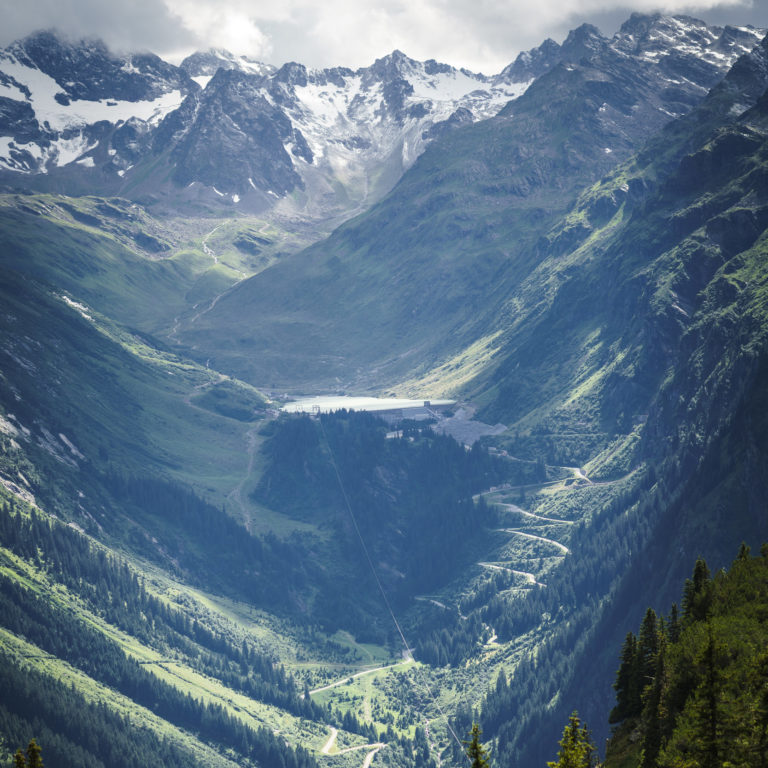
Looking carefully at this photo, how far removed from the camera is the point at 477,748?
2781 inches

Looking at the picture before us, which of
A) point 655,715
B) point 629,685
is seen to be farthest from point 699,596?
point 655,715

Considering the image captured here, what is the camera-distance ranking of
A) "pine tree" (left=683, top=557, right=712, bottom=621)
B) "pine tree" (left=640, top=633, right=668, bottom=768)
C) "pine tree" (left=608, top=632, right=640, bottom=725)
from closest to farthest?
"pine tree" (left=640, top=633, right=668, bottom=768)
"pine tree" (left=608, top=632, right=640, bottom=725)
"pine tree" (left=683, top=557, right=712, bottom=621)

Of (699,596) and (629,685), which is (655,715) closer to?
(629,685)

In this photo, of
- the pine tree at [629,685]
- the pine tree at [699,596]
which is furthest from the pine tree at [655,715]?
the pine tree at [699,596]

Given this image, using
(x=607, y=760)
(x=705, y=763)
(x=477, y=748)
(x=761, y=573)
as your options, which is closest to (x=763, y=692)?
(x=705, y=763)

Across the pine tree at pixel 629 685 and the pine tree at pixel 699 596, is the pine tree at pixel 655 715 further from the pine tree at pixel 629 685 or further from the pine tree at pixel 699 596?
the pine tree at pixel 699 596

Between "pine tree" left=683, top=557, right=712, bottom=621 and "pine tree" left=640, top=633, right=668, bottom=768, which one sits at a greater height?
"pine tree" left=683, top=557, right=712, bottom=621

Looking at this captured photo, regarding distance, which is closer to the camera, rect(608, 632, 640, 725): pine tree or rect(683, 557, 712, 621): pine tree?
rect(608, 632, 640, 725): pine tree

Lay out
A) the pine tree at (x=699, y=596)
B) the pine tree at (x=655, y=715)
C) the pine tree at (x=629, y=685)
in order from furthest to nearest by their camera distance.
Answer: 1. the pine tree at (x=699, y=596)
2. the pine tree at (x=629, y=685)
3. the pine tree at (x=655, y=715)

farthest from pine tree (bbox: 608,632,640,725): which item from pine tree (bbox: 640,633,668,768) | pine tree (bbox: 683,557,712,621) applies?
pine tree (bbox: 683,557,712,621)

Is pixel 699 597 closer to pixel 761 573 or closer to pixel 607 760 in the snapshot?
pixel 761 573

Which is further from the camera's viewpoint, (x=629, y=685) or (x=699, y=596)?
(x=699, y=596)

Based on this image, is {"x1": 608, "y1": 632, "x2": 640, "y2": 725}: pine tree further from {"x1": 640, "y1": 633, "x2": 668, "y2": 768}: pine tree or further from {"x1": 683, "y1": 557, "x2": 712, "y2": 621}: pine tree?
{"x1": 683, "y1": 557, "x2": 712, "y2": 621}: pine tree

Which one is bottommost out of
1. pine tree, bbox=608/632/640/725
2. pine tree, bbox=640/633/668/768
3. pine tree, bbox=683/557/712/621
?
pine tree, bbox=640/633/668/768
